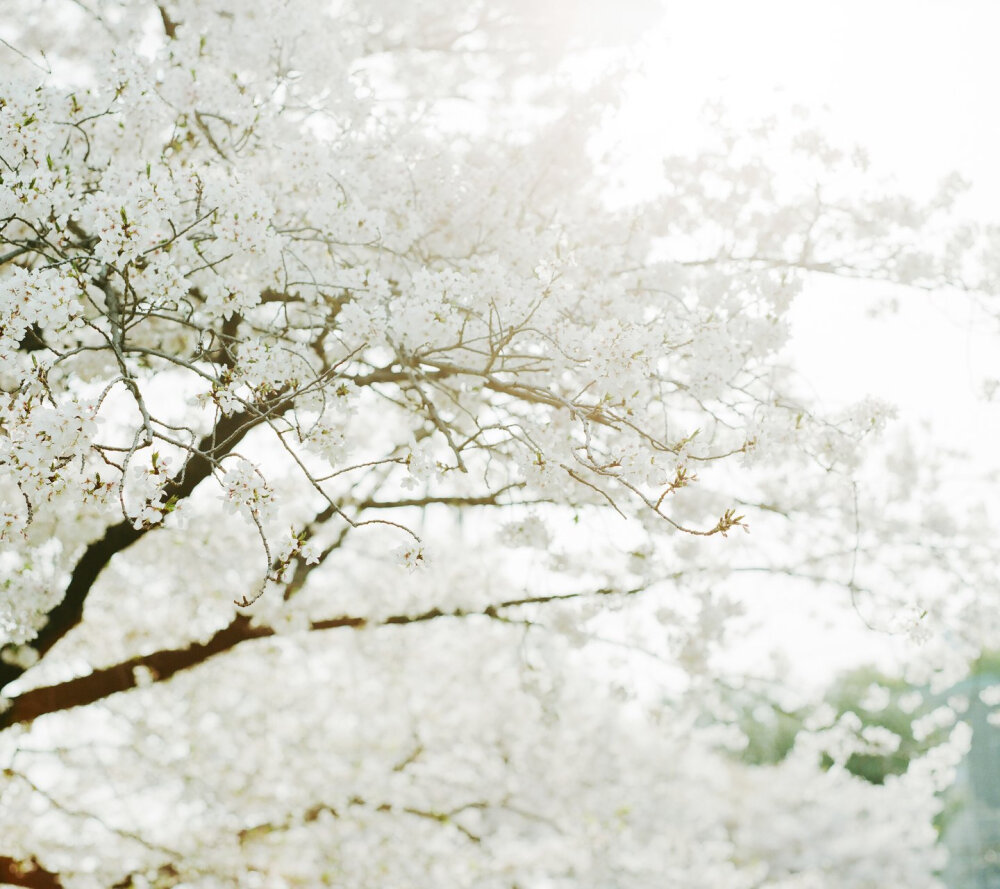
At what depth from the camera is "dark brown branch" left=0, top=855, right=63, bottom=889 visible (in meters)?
6.18

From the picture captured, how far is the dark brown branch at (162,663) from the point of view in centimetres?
523

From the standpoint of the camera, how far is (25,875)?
6336 millimetres

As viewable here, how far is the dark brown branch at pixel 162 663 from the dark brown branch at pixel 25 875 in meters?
1.64

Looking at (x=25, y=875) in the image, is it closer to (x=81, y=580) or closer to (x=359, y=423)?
(x=81, y=580)

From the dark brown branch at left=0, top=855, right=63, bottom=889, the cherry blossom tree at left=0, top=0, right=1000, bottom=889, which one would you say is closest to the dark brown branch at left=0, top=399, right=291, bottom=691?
the cherry blossom tree at left=0, top=0, right=1000, bottom=889

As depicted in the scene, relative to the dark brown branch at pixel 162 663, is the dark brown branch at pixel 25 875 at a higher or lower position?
lower

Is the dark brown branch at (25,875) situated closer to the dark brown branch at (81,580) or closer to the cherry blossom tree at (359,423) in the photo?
the cherry blossom tree at (359,423)

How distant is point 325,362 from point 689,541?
3.76 metres

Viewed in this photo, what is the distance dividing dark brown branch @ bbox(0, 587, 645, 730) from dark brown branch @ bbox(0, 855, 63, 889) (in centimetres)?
164

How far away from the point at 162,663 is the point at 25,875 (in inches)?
94.6

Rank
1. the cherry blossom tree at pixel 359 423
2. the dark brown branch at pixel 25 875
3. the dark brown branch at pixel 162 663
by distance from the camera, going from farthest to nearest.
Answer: the dark brown branch at pixel 25 875
the dark brown branch at pixel 162 663
the cherry blossom tree at pixel 359 423

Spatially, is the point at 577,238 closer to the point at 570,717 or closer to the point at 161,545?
the point at 161,545

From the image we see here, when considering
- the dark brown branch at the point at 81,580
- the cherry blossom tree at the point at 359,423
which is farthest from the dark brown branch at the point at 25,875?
the dark brown branch at the point at 81,580

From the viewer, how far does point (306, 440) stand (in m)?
3.48
